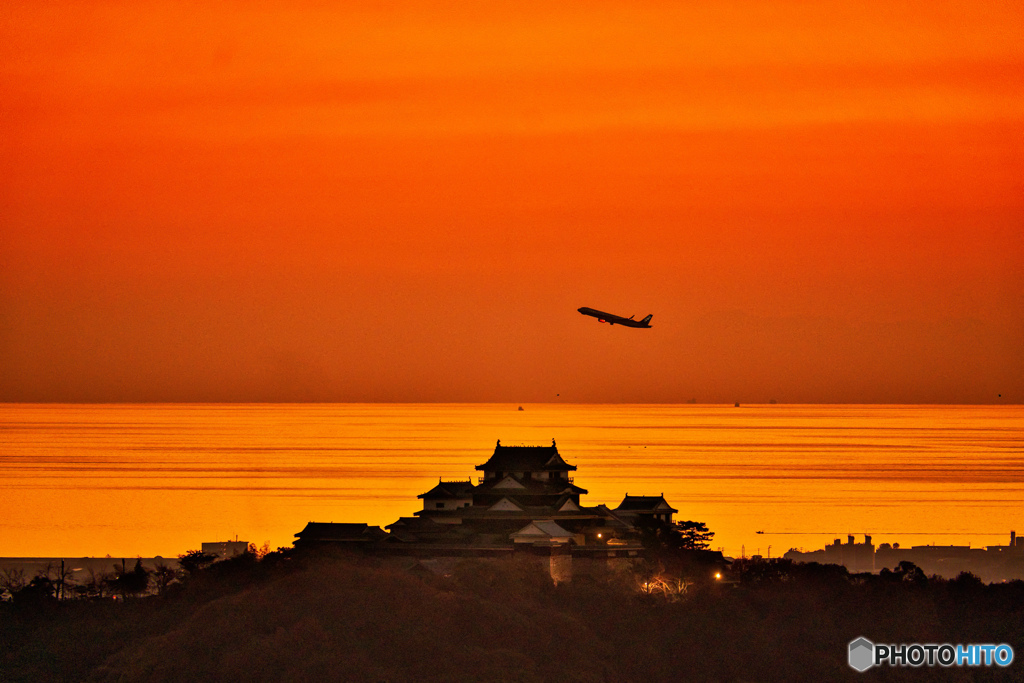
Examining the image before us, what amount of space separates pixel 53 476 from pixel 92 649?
367ft

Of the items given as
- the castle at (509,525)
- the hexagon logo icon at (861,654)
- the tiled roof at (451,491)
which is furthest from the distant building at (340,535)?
the hexagon logo icon at (861,654)

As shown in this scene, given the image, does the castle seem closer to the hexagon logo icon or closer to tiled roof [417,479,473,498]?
tiled roof [417,479,473,498]

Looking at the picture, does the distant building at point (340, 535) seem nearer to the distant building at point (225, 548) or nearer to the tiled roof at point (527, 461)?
the tiled roof at point (527, 461)

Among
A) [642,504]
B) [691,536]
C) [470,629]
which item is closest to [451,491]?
[642,504]

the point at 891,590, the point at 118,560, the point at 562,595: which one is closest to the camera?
the point at 562,595

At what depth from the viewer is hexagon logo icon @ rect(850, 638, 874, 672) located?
113 ft

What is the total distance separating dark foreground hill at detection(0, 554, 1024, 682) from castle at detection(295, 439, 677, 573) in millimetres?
2412

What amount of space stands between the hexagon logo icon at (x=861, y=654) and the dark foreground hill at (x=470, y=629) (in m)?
0.30

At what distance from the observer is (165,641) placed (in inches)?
1313

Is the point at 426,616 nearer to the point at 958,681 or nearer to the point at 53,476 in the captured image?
the point at 958,681

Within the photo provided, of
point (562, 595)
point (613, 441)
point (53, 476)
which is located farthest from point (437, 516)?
point (613, 441)

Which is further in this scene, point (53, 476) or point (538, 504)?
point (53, 476)

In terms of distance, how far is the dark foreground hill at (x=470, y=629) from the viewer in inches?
1284

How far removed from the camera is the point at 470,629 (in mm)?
34875
